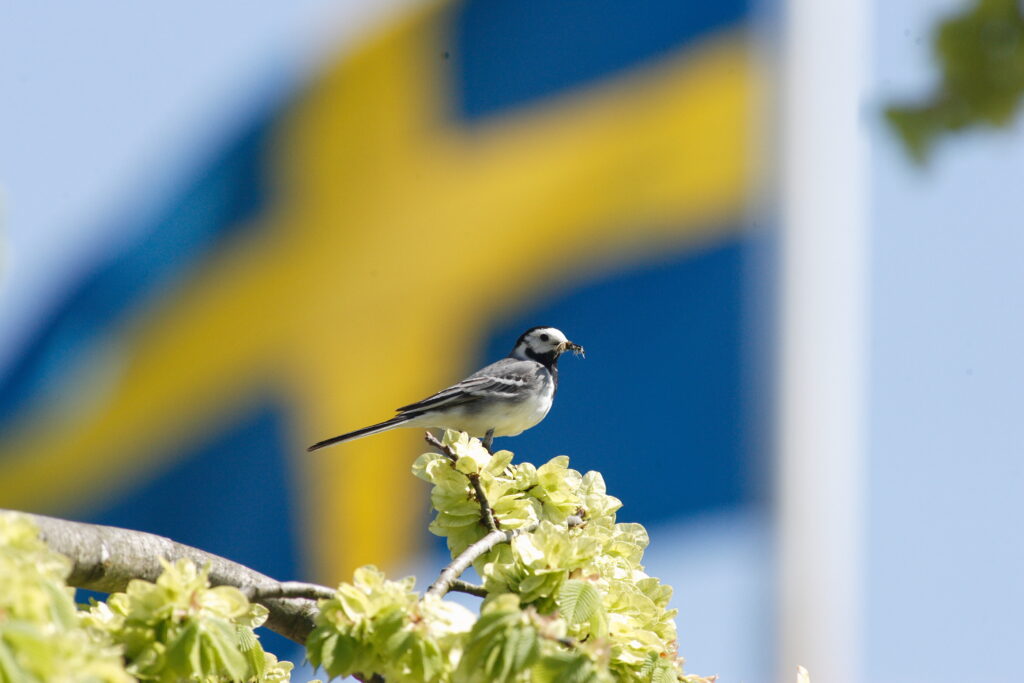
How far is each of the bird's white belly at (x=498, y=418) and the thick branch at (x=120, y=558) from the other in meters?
3.53

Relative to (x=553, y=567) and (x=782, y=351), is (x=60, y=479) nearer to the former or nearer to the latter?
(x=782, y=351)

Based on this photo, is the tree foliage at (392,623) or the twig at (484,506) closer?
the tree foliage at (392,623)

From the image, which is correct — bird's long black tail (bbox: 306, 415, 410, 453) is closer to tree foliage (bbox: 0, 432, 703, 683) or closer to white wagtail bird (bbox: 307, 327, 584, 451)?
white wagtail bird (bbox: 307, 327, 584, 451)

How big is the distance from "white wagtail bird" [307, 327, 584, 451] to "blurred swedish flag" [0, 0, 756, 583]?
1333 mm

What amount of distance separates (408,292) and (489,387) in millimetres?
3547

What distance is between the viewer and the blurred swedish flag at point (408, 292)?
8047 millimetres

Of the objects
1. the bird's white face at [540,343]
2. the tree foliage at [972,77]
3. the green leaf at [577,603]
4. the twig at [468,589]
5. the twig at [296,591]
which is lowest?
the twig at [296,591]

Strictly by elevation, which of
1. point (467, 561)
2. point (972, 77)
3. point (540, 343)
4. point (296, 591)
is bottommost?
point (296, 591)

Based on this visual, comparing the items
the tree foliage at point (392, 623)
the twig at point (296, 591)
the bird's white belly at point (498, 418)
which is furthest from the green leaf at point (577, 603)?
the bird's white belly at point (498, 418)

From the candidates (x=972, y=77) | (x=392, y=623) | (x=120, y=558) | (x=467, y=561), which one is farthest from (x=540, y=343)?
(x=392, y=623)

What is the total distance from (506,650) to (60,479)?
933 cm

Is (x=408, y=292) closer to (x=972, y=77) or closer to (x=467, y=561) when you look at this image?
(x=972, y=77)

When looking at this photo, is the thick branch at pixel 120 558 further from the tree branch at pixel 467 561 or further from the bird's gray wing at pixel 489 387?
the bird's gray wing at pixel 489 387

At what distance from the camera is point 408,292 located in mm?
9773
